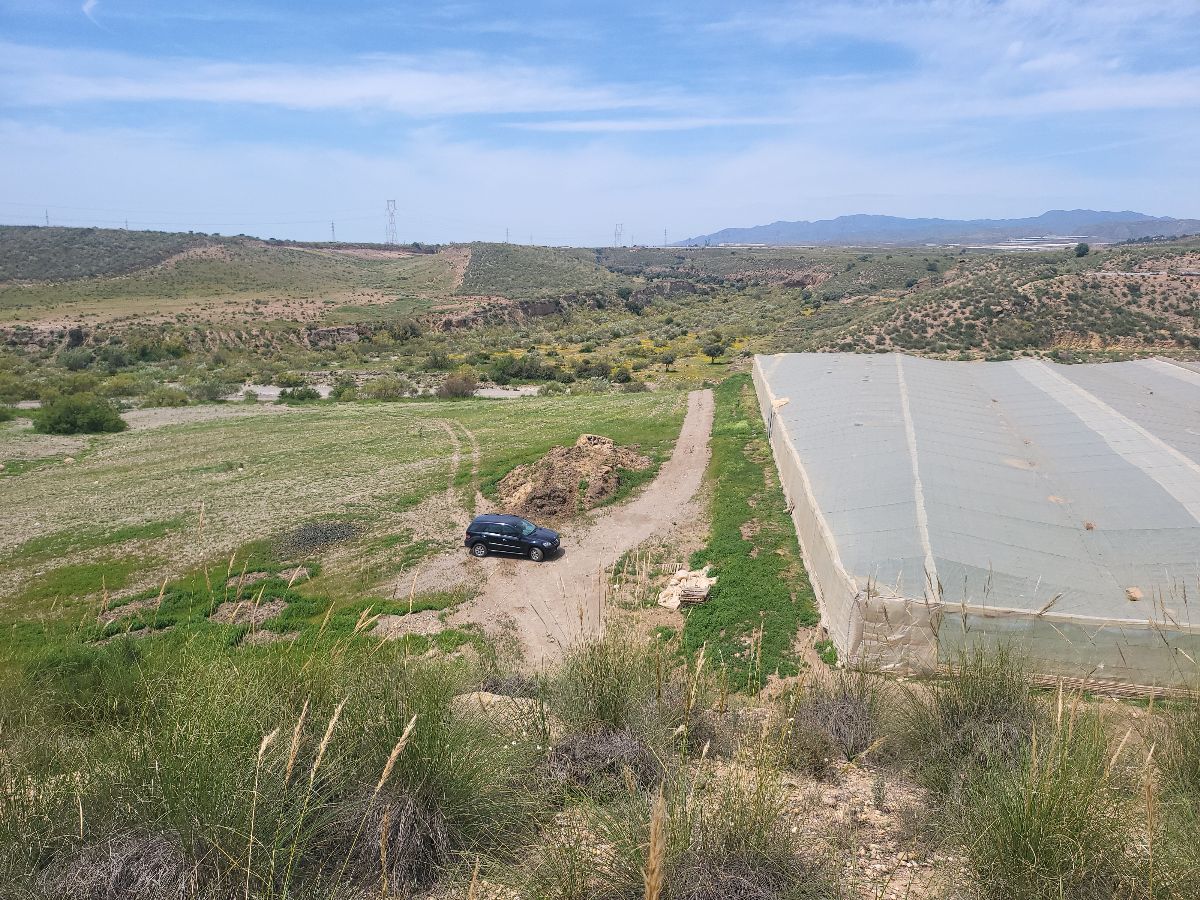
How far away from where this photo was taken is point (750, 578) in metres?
16.4

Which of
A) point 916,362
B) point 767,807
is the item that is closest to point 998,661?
point 767,807

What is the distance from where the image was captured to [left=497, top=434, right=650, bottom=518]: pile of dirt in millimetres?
22844

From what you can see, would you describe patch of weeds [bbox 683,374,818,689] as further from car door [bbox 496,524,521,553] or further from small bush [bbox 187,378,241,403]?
small bush [bbox 187,378,241,403]

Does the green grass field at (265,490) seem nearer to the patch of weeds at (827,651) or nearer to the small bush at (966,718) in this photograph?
the small bush at (966,718)

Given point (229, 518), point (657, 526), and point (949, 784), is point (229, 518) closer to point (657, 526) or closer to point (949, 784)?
point (657, 526)

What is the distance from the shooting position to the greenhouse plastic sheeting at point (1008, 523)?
11.0 m

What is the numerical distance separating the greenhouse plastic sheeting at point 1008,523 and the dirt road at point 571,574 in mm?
4217

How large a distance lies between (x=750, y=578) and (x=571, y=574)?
5.08m

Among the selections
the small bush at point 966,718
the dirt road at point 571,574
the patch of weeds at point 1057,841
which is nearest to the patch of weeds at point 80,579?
the dirt road at point 571,574

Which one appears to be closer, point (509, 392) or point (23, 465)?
point (23, 465)

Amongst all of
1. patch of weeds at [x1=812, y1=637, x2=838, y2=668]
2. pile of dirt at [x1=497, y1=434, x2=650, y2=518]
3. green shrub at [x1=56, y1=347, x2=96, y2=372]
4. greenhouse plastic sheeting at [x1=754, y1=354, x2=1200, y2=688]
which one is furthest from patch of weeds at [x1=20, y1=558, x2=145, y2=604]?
green shrub at [x1=56, y1=347, x2=96, y2=372]

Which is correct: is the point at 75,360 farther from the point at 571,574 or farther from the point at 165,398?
the point at 571,574

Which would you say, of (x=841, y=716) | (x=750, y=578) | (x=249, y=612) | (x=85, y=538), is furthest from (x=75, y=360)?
(x=841, y=716)

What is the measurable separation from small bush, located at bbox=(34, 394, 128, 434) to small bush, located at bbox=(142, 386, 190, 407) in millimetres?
7785
